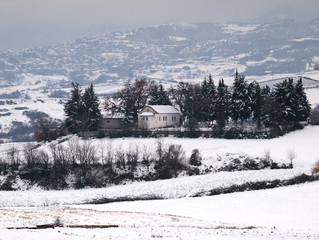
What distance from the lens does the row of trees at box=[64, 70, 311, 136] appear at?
91.0 meters

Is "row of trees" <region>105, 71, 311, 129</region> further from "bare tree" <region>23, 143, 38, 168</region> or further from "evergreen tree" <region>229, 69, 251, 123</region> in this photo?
"bare tree" <region>23, 143, 38, 168</region>

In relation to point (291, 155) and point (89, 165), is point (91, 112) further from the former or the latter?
point (291, 155)

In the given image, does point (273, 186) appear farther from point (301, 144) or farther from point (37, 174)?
point (37, 174)

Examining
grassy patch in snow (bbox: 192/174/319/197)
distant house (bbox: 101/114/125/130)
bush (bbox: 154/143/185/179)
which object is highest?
distant house (bbox: 101/114/125/130)

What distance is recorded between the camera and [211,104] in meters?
96.9

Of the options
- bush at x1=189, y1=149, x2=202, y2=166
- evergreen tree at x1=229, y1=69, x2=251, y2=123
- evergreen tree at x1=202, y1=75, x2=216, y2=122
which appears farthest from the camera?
evergreen tree at x1=202, y1=75, x2=216, y2=122

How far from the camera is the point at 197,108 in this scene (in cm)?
10150

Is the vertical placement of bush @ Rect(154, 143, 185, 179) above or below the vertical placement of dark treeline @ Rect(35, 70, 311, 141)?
below

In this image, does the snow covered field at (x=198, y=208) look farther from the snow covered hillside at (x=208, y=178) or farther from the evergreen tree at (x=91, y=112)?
the evergreen tree at (x=91, y=112)

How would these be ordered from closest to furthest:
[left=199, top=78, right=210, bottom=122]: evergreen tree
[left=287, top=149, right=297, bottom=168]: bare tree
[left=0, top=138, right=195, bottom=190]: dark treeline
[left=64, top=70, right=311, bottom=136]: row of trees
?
[left=287, top=149, right=297, bottom=168]: bare tree
[left=0, top=138, right=195, bottom=190]: dark treeline
[left=64, top=70, right=311, bottom=136]: row of trees
[left=199, top=78, right=210, bottom=122]: evergreen tree

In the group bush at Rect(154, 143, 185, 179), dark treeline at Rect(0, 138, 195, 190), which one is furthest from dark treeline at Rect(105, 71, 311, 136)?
dark treeline at Rect(0, 138, 195, 190)

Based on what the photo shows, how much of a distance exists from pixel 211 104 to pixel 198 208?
49.0 meters

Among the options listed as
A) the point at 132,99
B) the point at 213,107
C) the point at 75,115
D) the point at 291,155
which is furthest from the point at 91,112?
the point at 291,155

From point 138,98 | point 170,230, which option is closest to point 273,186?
point 170,230
